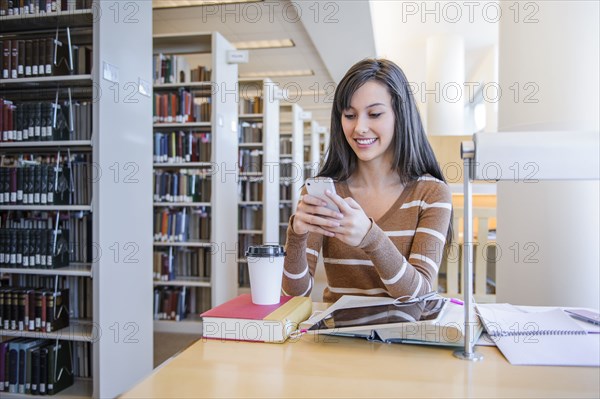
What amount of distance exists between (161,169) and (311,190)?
3.34 meters

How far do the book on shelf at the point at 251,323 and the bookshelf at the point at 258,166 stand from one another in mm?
3828

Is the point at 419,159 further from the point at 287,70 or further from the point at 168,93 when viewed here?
the point at 287,70

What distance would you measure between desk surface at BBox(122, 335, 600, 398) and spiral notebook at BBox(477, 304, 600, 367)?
0.07ft

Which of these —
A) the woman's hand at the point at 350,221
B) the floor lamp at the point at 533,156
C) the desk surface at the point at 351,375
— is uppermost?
the floor lamp at the point at 533,156

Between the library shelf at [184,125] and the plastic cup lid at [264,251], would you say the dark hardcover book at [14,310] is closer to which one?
the library shelf at [184,125]

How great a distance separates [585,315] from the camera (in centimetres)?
94

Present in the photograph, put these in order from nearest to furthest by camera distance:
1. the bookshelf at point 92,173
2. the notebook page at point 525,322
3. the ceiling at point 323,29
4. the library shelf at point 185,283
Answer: the notebook page at point 525,322 → the bookshelf at point 92,173 → the library shelf at point 185,283 → the ceiling at point 323,29

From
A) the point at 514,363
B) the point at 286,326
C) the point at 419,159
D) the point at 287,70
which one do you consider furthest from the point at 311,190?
the point at 287,70

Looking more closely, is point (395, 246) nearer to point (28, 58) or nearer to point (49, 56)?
point (49, 56)

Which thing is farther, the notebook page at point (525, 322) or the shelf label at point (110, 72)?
the shelf label at point (110, 72)

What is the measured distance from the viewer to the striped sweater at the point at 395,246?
1.26m

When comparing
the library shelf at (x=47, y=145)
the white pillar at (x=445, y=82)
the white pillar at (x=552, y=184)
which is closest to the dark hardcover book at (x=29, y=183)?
the library shelf at (x=47, y=145)

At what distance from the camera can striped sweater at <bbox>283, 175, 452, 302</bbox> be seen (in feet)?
4.14

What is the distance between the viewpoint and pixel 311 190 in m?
0.93
